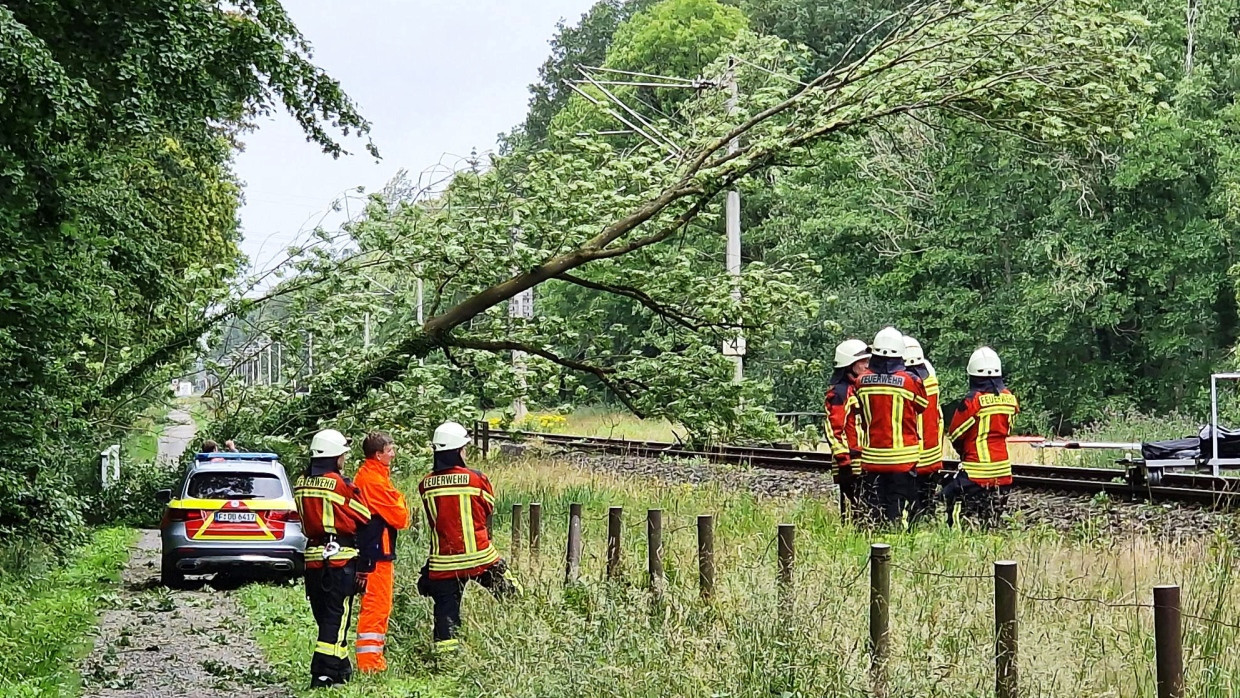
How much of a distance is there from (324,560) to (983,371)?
6490mm

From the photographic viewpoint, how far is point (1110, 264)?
38688mm

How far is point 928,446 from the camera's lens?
43.9 feet

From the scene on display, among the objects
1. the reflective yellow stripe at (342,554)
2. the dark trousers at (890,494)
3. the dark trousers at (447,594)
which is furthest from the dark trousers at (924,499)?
the reflective yellow stripe at (342,554)

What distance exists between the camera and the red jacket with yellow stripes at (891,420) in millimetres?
12570

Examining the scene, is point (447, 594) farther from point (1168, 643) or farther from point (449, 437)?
point (1168, 643)

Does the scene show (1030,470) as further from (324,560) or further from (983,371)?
(324,560)

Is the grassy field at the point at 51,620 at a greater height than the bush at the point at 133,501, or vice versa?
the bush at the point at 133,501

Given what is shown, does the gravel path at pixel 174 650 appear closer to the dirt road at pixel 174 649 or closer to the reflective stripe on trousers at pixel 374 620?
the dirt road at pixel 174 649

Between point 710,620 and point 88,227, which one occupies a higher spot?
point 88,227

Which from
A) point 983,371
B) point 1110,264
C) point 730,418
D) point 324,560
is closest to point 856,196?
point 1110,264

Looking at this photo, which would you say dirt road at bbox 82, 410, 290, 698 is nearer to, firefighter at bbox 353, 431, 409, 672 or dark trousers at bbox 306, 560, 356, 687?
dark trousers at bbox 306, 560, 356, 687

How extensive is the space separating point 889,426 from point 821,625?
519cm

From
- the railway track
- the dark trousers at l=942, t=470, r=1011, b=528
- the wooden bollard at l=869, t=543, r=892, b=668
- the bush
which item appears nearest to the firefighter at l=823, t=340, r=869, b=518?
the dark trousers at l=942, t=470, r=1011, b=528

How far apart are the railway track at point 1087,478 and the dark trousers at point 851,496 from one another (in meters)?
3.33
